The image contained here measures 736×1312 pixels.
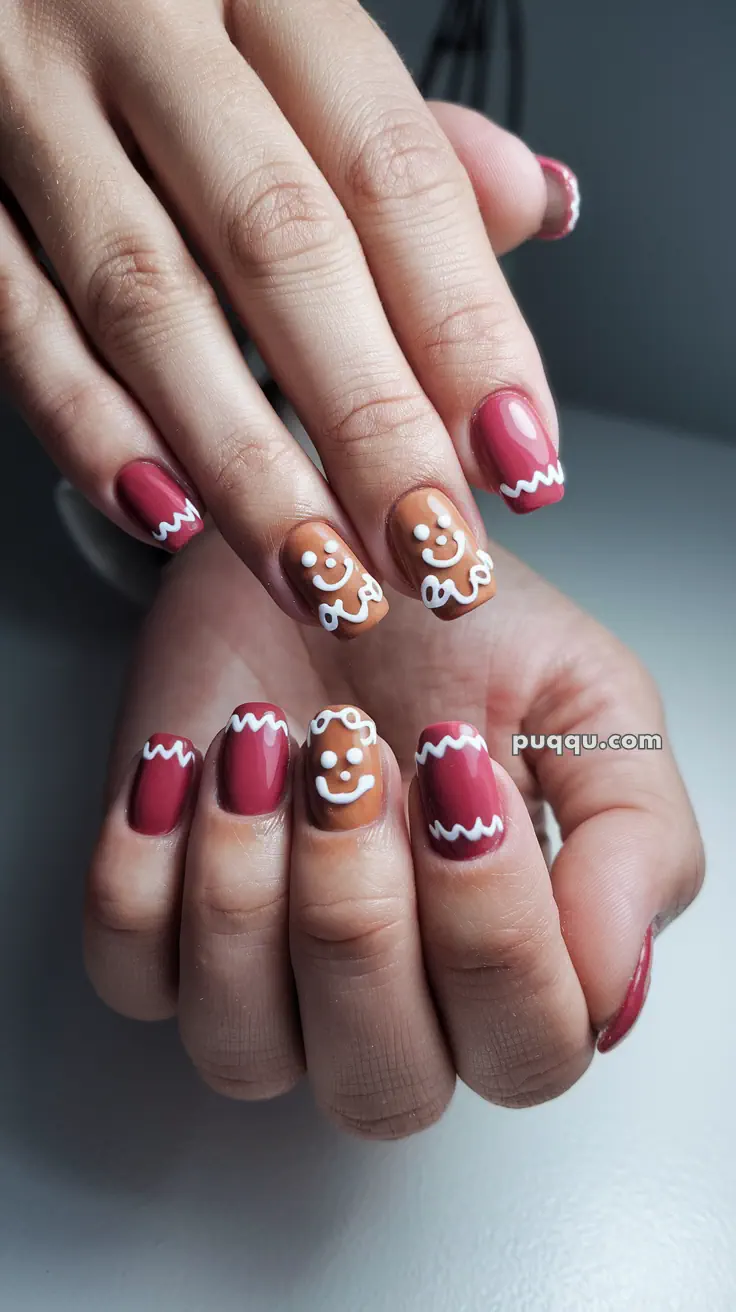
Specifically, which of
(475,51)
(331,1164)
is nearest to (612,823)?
(331,1164)

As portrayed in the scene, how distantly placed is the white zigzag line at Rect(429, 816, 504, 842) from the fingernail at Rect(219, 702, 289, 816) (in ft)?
0.24

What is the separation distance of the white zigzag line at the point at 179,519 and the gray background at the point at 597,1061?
19 cm

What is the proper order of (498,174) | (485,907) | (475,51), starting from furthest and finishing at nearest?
(475,51) → (498,174) → (485,907)

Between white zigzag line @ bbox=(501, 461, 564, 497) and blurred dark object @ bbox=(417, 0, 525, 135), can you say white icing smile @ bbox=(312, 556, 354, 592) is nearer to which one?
white zigzag line @ bbox=(501, 461, 564, 497)

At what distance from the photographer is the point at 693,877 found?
20.0 inches

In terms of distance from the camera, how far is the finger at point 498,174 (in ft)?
1.73

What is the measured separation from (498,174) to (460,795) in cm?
33

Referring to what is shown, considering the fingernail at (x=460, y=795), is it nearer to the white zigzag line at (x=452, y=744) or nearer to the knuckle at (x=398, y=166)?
the white zigzag line at (x=452, y=744)

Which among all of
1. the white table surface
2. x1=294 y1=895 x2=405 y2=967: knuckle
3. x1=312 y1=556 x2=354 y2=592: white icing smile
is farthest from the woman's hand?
the white table surface

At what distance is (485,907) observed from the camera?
0.39 m

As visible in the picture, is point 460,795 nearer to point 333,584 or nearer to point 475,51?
point 333,584

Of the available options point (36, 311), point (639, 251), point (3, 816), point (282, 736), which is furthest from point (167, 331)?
point (639, 251)

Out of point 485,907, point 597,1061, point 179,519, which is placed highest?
point 179,519

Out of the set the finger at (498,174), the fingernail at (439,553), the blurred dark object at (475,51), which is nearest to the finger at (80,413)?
the fingernail at (439,553)
